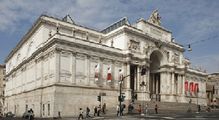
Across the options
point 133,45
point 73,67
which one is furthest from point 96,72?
point 133,45

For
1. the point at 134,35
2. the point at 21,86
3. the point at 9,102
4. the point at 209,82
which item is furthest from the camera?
the point at 209,82

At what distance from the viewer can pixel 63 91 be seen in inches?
1823

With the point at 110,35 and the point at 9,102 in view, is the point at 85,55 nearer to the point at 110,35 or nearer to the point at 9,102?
the point at 110,35

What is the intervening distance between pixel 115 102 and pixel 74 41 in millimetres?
13401

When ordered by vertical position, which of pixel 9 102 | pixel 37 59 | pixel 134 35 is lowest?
pixel 9 102

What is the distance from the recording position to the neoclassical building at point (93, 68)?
47.5 m

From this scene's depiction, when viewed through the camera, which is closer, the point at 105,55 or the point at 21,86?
the point at 105,55

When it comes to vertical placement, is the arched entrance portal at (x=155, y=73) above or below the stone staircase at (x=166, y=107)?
above

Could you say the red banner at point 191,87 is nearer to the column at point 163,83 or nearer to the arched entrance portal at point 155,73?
the arched entrance portal at point 155,73

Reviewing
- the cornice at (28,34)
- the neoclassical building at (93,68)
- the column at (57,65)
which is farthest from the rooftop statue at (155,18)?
the column at (57,65)

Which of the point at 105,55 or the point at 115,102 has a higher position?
the point at 105,55

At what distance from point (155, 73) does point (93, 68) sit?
22073mm

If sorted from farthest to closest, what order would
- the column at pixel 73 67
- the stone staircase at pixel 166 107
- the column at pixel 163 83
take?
the column at pixel 163 83
the stone staircase at pixel 166 107
the column at pixel 73 67

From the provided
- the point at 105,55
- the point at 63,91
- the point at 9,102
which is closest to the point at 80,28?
the point at 105,55
